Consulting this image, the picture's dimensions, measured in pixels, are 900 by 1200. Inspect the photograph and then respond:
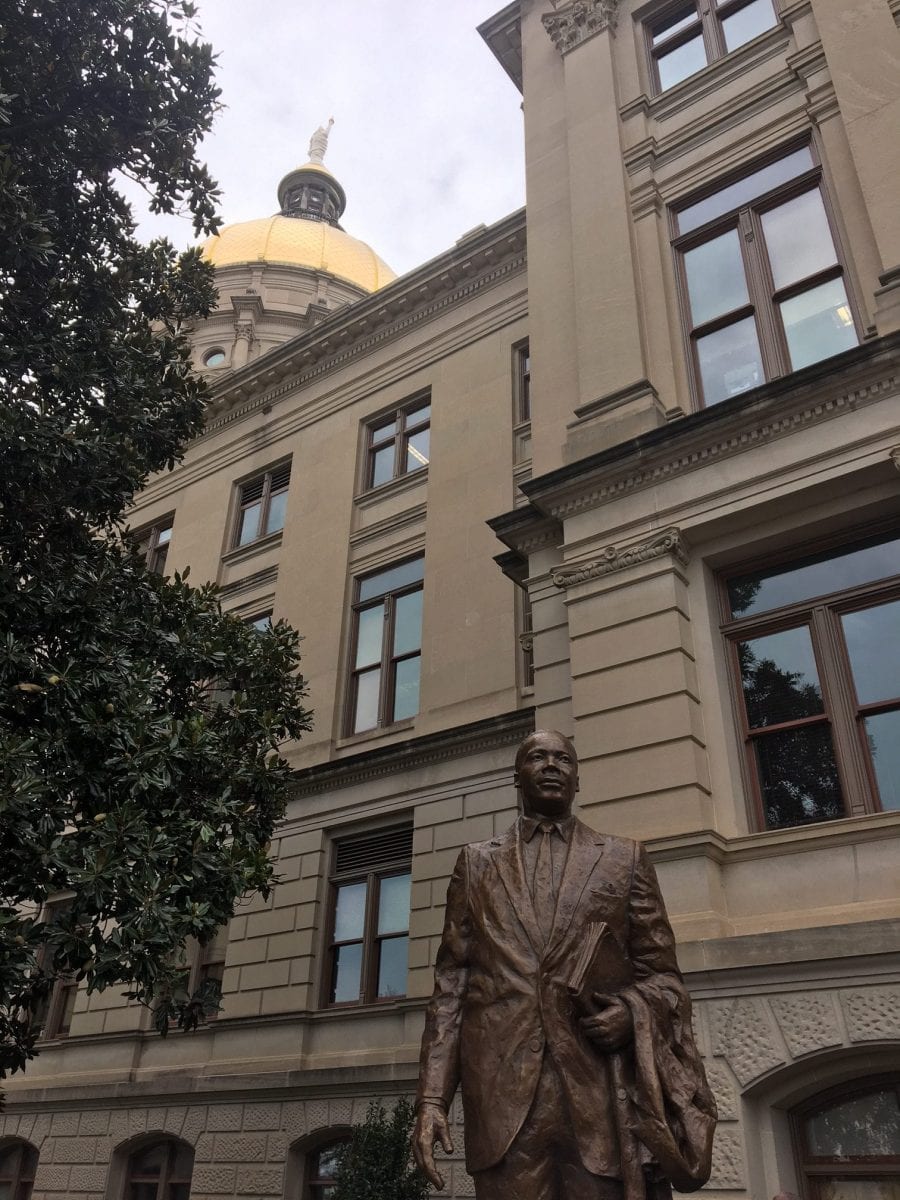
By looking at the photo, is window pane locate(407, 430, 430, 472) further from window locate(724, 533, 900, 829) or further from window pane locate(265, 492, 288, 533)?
window locate(724, 533, 900, 829)

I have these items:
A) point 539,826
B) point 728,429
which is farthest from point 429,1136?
point 728,429

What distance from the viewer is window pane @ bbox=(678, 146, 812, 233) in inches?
526

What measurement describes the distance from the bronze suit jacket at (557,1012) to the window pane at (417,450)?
637 inches

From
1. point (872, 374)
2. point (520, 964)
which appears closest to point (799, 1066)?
point (520, 964)

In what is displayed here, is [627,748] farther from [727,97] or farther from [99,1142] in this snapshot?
[99,1142]

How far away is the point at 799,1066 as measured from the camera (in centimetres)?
858

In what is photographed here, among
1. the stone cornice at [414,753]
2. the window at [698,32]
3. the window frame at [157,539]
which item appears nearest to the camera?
the window at [698,32]

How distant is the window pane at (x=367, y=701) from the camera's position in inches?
737

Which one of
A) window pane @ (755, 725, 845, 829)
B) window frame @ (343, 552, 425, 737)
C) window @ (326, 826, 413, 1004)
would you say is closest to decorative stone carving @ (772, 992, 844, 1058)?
window pane @ (755, 725, 845, 829)

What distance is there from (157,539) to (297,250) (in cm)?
2238

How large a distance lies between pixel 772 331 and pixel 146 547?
1858cm

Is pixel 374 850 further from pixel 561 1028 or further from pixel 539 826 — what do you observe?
pixel 561 1028

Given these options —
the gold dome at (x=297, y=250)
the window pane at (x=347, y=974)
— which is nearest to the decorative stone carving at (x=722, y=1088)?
the window pane at (x=347, y=974)

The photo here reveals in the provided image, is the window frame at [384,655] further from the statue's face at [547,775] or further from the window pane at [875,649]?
the statue's face at [547,775]
